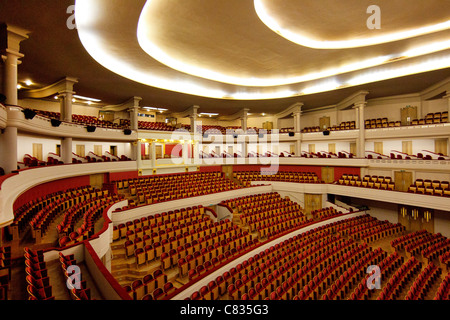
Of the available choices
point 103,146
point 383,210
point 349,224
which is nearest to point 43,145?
point 103,146

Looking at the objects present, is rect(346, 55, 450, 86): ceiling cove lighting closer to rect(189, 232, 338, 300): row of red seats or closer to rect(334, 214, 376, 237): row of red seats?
rect(334, 214, 376, 237): row of red seats

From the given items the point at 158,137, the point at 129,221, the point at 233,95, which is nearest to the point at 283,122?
the point at 233,95

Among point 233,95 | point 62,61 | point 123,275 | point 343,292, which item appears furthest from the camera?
point 233,95

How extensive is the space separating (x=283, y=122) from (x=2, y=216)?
68.4ft

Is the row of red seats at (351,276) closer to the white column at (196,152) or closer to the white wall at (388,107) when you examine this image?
the white column at (196,152)

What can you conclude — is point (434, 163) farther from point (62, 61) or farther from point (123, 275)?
point (62, 61)

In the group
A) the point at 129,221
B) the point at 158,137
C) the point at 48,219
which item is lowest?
the point at 129,221

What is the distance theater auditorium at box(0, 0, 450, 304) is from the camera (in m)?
5.64

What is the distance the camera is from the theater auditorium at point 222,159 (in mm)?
5637

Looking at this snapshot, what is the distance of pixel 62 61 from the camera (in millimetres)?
9055

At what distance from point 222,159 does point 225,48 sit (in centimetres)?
875

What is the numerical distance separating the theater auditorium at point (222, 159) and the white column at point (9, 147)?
37mm

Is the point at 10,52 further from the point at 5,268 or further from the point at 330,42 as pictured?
the point at 330,42

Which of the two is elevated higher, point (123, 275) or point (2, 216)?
point (2, 216)
